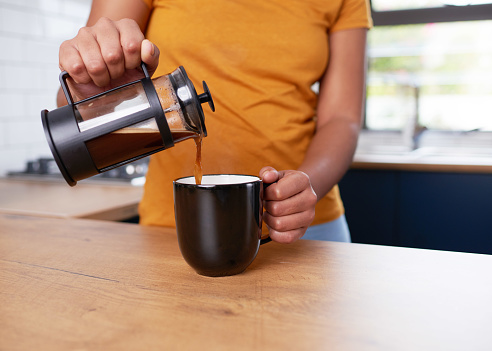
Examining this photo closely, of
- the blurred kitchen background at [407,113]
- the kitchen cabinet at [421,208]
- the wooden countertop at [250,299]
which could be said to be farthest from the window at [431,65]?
the wooden countertop at [250,299]

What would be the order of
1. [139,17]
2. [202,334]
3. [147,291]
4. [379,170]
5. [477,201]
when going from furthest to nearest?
[379,170], [477,201], [139,17], [147,291], [202,334]

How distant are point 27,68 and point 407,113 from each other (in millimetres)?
1757

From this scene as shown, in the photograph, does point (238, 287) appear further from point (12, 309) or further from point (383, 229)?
point (383, 229)

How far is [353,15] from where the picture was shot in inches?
37.1

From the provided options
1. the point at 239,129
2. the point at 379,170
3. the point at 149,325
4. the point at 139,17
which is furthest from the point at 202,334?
the point at 379,170

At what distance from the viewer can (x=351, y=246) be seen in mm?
699

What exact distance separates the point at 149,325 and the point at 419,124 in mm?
2152

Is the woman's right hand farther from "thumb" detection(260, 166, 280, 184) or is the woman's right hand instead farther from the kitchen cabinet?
the kitchen cabinet

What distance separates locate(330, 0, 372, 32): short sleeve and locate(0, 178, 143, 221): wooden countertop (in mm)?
708

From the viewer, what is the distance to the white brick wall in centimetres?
174

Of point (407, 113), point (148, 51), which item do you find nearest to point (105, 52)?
point (148, 51)

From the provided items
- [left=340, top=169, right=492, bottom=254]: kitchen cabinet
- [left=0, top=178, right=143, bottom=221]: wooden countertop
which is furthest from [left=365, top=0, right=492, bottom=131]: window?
[left=0, top=178, right=143, bottom=221]: wooden countertop

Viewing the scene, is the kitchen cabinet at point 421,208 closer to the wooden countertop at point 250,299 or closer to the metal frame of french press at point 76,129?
the wooden countertop at point 250,299

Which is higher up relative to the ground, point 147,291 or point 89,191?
point 147,291
